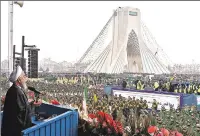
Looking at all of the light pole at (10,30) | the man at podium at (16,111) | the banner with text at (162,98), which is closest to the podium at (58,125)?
the man at podium at (16,111)

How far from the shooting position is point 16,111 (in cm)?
330

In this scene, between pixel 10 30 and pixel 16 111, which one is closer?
pixel 16 111

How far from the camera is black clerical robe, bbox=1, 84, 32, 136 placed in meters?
3.30

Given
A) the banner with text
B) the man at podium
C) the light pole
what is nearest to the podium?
the man at podium

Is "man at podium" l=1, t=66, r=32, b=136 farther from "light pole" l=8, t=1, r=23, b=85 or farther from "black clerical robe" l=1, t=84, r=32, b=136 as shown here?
"light pole" l=8, t=1, r=23, b=85

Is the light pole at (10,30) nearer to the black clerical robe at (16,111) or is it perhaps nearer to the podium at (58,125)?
the podium at (58,125)

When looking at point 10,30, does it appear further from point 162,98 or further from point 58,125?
point 162,98

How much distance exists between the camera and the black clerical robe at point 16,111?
3.30 metres

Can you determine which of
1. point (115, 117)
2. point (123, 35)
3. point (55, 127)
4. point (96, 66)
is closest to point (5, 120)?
point (55, 127)

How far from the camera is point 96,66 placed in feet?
177

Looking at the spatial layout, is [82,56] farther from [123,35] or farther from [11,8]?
[11,8]

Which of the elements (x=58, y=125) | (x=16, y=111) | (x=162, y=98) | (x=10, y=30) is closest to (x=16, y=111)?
(x=16, y=111)

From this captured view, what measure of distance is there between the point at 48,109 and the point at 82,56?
52841 mm

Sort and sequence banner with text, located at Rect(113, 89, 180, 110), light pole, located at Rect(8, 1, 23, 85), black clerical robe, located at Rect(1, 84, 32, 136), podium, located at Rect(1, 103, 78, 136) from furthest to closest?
1. banner with text, located at Rect(113, 89, 180, 110)
2. light pole, located at Rect(8, 1, 23, 85)
3. black clerical robe, located at Rect(1, 84, 32, 136)
4. podium, located at Rect(1, 103, 78, 136)
